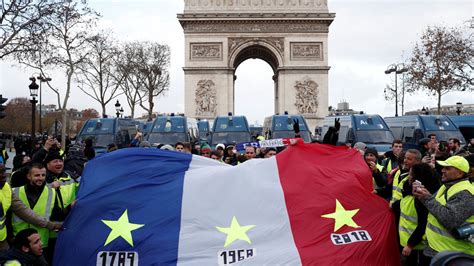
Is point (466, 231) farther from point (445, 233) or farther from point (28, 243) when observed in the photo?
point (28, 243)

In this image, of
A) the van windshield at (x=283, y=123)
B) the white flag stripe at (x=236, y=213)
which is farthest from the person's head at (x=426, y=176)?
the van windshield at (x=283, y=123)

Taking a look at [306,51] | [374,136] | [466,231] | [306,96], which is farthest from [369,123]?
[306,51]

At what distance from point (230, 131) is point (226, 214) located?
13.2 m

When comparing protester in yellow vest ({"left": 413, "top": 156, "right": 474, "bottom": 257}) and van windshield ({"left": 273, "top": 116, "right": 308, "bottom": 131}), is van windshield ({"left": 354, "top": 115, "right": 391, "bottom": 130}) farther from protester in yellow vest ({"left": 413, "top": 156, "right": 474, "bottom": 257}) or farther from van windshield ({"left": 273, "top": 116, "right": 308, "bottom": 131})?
protester in yellow vest ({"left": 413, "top": 156, "right": 474, "bottom": 257})

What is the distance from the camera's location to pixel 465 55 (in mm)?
30219

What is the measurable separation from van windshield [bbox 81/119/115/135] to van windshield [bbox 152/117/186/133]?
A: 1.59 m

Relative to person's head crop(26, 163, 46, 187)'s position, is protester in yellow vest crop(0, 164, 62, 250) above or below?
below

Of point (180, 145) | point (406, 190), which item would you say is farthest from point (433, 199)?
point (180, 145)

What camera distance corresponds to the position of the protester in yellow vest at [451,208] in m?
4.25

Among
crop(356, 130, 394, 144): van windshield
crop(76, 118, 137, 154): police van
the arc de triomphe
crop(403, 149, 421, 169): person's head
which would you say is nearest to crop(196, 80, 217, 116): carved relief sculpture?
the arc de triomphe

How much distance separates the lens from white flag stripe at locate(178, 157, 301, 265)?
16.1ft

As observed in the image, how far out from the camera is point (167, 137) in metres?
18.1

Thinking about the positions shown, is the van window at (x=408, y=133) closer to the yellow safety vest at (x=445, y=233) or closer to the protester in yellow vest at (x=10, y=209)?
the yellow safety vest at (x=445, y=233)

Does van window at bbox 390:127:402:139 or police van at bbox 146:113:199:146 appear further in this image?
van window at bbox 390:127:402:139
